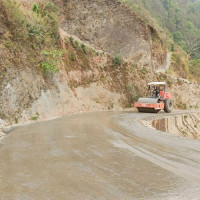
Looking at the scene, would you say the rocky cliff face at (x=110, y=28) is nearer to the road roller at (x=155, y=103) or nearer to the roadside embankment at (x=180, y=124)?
the road roller at (x=155, y=103)

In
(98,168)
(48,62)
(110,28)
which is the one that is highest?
(110,28)

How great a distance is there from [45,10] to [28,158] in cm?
1737

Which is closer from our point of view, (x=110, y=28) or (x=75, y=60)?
(x=75, y=60)

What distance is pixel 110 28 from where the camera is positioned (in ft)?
106

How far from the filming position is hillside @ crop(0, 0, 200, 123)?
1361 cm

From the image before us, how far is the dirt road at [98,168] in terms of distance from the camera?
3996 mm

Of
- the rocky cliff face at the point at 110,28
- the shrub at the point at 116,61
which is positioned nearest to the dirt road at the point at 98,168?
the shrub at the point at 116,61

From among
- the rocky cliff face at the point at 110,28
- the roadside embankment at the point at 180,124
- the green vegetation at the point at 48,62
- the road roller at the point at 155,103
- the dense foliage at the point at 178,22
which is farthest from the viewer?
the dense foliage at the point at 178,22

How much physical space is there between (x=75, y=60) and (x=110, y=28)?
37.2 feet

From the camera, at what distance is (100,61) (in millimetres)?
25953

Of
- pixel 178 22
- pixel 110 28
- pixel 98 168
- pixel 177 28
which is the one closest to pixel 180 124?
pixel 98 168

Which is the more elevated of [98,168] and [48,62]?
[48,62]

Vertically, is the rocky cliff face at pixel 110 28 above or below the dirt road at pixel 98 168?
above

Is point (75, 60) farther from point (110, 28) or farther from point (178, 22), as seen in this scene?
point (178, 22)
